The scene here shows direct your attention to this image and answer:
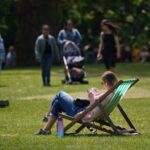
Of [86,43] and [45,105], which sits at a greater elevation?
[45,105]

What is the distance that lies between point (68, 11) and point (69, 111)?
49.0 m

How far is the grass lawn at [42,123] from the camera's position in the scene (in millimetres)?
11273

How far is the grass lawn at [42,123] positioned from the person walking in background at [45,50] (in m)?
0.53

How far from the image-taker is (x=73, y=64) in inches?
1003

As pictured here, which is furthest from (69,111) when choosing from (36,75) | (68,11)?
(68,11)

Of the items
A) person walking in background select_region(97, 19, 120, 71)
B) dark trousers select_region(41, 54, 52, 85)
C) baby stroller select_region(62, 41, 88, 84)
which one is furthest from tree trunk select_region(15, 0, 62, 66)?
person walking in background select_region(97, 19, 120, 71)

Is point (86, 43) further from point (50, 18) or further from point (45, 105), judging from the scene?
point (45, 105)

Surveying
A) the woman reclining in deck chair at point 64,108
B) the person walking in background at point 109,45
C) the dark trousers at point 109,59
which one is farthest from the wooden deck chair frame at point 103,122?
the dark trousers at point 109,59

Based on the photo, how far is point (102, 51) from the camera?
23031 millimetres

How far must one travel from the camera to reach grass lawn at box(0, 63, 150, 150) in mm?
11273

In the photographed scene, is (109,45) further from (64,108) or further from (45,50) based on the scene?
(64,108)

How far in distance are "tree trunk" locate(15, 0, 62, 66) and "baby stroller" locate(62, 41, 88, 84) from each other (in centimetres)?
1354

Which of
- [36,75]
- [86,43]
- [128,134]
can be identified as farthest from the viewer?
[86,43]

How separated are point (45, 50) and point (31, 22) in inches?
629
